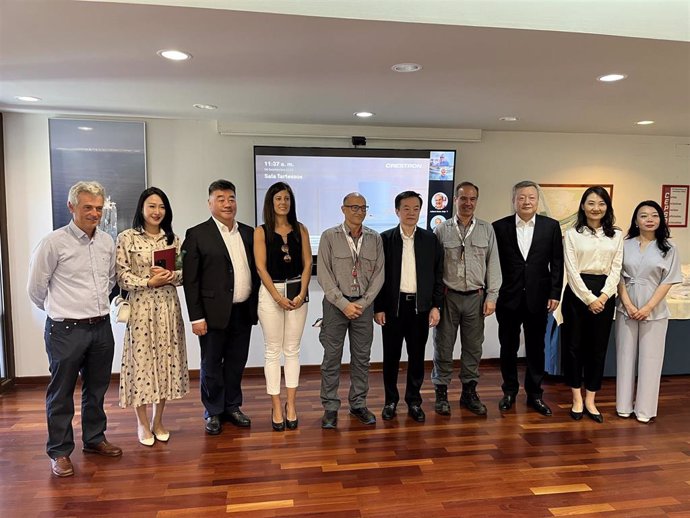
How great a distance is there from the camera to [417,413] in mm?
3297

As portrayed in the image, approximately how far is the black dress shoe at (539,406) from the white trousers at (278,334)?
1.74 metres

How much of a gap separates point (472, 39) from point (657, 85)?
159cm

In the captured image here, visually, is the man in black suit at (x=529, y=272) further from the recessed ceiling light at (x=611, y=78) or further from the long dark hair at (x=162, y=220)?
the long dark hair at (x=162, y=220)

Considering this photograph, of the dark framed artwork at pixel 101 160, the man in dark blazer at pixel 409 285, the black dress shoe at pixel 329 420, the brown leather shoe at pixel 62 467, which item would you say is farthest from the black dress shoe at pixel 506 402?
the dark framed artwork at pixel 101 160

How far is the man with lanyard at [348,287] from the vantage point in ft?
10.1

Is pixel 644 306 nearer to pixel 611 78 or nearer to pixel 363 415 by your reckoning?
pixel 611 78

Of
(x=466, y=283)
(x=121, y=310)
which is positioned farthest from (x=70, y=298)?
(x=466, y=283)

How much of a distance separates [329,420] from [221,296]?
3.58 ft

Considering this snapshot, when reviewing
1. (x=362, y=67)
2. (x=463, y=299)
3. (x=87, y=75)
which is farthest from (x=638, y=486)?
(x=87, y=75)

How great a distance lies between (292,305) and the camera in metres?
3.01

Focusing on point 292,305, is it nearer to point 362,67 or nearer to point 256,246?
point 256,246

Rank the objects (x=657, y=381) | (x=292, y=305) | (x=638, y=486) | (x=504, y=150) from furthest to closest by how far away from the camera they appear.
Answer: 1. (x=504, y=150)
2. (x=657, y=381)
3. (x=292, y=305)
4. (x=638, y=486)

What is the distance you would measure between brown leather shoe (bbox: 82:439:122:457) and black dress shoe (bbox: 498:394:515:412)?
2555 mm

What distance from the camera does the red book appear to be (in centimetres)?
276
